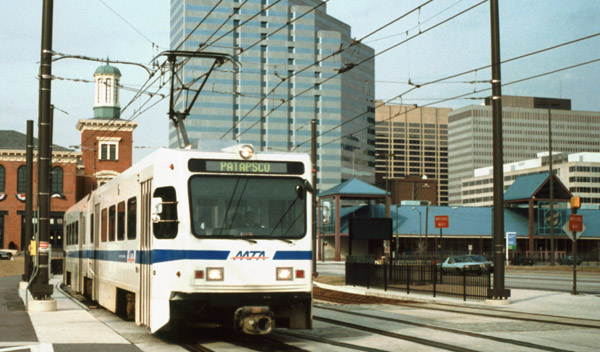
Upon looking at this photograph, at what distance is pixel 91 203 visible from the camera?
21.3 m

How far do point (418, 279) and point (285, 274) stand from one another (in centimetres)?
1718

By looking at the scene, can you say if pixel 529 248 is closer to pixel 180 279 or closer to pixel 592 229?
pixel 592 229

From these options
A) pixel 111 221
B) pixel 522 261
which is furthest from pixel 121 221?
pixel 522 261

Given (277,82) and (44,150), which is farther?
(277,82)

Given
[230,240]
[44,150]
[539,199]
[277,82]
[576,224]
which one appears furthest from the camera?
[277,82]

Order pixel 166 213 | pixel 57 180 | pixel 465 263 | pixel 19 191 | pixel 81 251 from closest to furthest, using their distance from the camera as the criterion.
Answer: pixel 166 213 → pixel 81 251 → pixel 465 263 → pixel 19 191 → pixel 57 180

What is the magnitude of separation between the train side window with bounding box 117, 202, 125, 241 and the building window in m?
81.6

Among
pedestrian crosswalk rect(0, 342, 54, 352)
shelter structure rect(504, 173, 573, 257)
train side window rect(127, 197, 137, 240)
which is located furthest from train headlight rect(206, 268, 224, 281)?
shelter structure rect(504, 173, 573, 257)

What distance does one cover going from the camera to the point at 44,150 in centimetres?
2073

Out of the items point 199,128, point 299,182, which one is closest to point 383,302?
point 299,182

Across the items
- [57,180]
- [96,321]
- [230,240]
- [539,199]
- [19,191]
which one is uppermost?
[57,180]

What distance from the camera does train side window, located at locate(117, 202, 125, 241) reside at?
1575 cm

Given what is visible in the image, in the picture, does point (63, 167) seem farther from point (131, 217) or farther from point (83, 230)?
point (131, 217)

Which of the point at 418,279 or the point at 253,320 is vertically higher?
the point at 253,320
